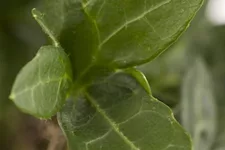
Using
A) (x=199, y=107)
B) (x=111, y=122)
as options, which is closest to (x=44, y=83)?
(x=111, y=122)

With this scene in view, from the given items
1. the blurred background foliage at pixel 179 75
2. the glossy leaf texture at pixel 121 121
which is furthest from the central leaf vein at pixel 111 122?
the blurred background foliage at pixel 179 75

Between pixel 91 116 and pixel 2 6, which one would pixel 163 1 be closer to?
pixel 91 116

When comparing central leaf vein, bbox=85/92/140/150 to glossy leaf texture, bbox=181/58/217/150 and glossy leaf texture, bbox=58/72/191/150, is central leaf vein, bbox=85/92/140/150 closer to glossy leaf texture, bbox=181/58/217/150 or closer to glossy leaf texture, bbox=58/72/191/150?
glossy leaf texture, bbox=58/72/191/150

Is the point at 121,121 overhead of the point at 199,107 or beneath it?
overhead

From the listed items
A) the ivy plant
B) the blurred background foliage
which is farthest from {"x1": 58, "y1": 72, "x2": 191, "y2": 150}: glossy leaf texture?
the blurred background foliage

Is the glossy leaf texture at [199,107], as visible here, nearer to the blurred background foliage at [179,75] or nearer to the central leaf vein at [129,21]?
the blurred background foliage at [179,75]

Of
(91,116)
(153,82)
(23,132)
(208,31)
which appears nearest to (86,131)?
(91,116)

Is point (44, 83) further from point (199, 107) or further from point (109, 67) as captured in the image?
point (199, 107)

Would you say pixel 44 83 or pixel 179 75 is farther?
pixel 179 75
